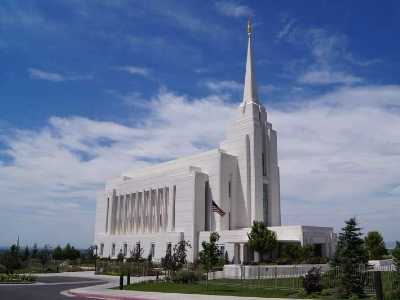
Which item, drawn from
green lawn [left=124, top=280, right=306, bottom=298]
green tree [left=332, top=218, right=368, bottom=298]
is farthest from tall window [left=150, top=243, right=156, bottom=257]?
green tree [left=332, top=218, right=368, bottom=298]

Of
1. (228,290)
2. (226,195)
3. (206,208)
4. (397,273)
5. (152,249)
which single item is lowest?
(228,290)

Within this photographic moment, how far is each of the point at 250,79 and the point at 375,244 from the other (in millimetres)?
27162

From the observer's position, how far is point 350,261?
19.5 m

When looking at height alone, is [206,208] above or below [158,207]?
below

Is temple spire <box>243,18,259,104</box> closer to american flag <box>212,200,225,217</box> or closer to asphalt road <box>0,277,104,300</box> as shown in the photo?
american flag <box>212,200,225,217</box>

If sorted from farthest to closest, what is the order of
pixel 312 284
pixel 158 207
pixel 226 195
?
pixel 158 207 → pixel 226 195 → pixel 312 284

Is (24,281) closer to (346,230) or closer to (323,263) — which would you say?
(346,230)

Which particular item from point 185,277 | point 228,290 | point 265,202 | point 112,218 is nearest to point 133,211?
point 112,218

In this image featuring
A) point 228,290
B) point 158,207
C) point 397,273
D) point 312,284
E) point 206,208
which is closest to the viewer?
point 397,273

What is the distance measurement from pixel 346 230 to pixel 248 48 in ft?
142

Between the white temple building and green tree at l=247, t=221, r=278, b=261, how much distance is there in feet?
7.91

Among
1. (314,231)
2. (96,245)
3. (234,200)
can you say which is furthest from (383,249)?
(96,245)

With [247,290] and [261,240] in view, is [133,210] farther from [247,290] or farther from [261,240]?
[247,290]

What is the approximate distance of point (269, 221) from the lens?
178 ft
